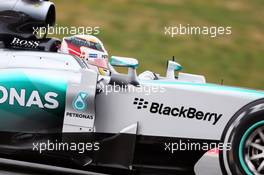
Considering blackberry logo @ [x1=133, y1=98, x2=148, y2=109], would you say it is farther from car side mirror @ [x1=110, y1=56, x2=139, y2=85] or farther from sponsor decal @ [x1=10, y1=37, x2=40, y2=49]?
sponsor decal @ [x1=10, y1=37, x2=40, y2=49]

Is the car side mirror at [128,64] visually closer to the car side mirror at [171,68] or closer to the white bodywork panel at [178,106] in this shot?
the white bodywork panel at [178,106]

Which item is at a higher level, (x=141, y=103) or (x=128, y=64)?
(x=128, y=64)

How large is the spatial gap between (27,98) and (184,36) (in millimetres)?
12324

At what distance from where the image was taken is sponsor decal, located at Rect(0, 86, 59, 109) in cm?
662

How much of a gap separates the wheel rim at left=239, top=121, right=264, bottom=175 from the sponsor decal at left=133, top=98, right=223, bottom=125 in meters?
0.32

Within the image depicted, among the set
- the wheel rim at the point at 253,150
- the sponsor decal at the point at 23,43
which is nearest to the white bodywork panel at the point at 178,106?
the wheel rim at the point at 253,150

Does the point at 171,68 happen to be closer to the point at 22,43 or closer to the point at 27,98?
the point at 22,43

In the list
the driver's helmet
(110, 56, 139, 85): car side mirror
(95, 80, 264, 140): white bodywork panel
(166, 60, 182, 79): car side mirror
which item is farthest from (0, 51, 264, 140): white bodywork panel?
(166, 60, 182, 79): car side mirror

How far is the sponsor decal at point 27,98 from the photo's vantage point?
662 cm

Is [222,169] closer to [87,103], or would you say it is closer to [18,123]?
[87,103]

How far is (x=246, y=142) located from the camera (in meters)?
6.37

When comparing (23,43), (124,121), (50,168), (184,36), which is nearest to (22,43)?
(23,43)

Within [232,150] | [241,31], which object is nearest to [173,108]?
[232,150]

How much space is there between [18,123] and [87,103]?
28.5 inches
